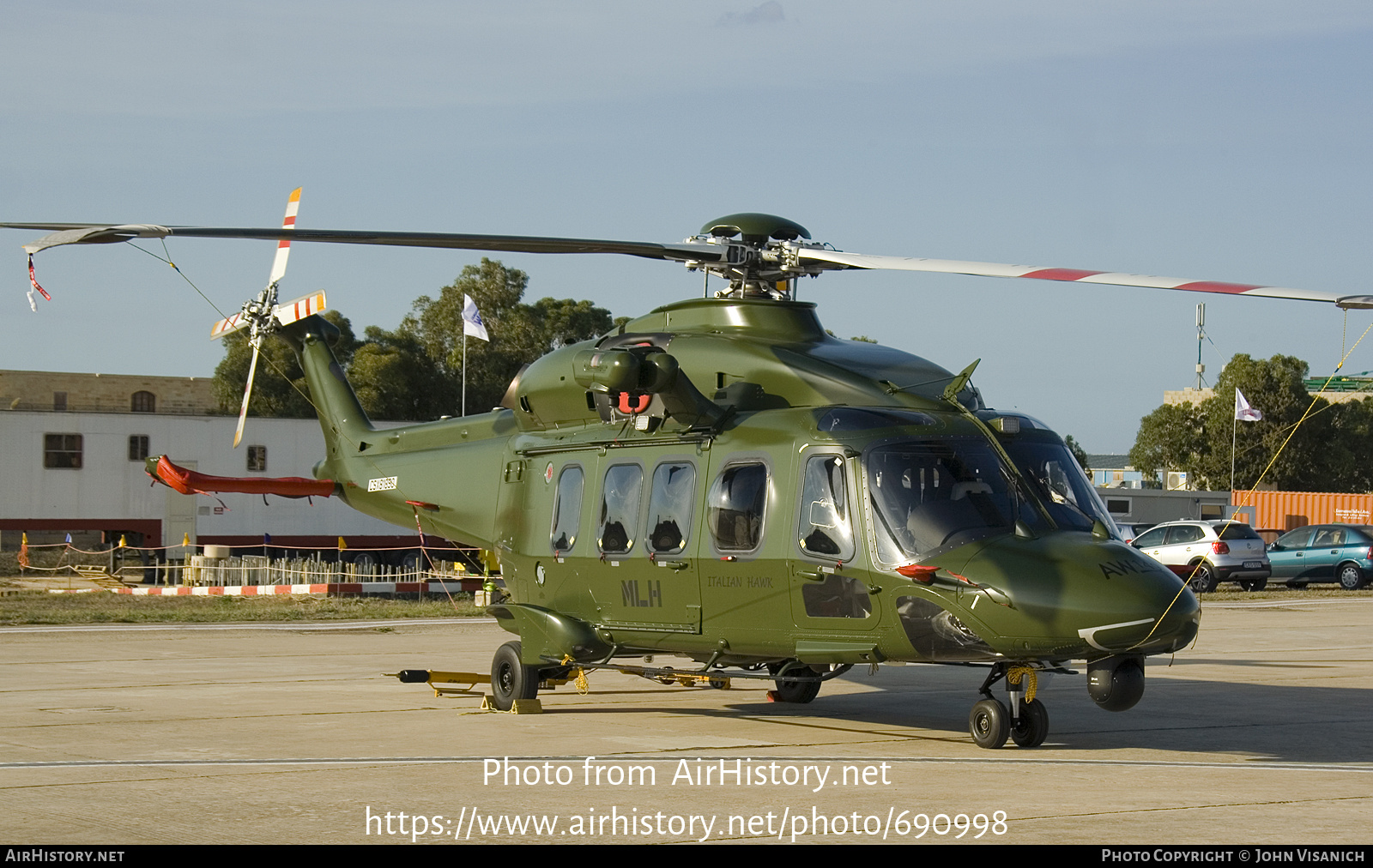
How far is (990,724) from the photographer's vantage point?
10688 millimetres

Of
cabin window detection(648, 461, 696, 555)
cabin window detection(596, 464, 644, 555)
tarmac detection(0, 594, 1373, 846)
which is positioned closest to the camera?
tarmac detection(0, 594, 1373, 846)

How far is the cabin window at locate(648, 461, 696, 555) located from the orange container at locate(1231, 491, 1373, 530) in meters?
48.5

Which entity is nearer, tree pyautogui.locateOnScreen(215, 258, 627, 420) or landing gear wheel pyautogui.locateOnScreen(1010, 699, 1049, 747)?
landing gear wheel pyautogui.locateOnScreen(1010, 699, 1049, 747)

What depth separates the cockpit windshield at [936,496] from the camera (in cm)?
1020

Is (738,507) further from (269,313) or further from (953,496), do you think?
(269,313)

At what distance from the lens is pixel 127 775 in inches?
358

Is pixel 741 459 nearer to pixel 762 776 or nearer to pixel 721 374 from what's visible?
pixel 721 374

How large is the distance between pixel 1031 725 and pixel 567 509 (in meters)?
4.60

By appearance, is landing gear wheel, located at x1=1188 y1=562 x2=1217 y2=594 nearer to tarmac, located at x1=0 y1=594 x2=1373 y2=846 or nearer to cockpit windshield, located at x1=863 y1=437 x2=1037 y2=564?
tarmac, located at x1=0 y1=594 x2=1373 y2=846

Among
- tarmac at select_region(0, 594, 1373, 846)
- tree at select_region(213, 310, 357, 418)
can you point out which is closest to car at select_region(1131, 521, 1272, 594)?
tarmac at select_region(0, 594, 1373, 846)

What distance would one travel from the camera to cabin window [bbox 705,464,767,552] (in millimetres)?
11164

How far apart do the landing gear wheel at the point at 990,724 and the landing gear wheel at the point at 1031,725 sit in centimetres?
5

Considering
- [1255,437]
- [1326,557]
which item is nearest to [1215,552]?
[1326,557]
